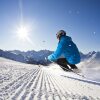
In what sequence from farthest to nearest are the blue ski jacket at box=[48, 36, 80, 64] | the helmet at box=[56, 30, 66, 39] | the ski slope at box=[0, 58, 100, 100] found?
the helmet at box=[56, 30, 66, 39] < the blue ski jacket at box=[48, 36, 80, 64] < the ski slope at box=[0, 58, 100, 100]

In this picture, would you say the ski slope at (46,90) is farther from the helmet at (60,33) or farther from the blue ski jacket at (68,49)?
the helmet at (60,33)

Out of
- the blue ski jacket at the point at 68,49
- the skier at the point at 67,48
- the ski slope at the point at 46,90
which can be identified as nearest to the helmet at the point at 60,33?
the skier at the point at 67,48

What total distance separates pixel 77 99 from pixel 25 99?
1551 millimetres

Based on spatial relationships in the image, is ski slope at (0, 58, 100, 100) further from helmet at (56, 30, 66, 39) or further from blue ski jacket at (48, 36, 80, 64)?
helmet at (56, 30, 66, 39)

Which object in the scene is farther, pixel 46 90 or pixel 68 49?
pixel 68 49

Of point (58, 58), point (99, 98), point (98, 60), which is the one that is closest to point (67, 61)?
point (58, 58)

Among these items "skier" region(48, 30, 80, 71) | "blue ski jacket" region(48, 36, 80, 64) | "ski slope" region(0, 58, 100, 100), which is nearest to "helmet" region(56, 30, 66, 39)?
"skier" region(48, 30, 80, 71)

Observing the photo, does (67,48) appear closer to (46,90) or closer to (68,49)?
(68,49)

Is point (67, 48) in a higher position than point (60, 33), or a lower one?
lower

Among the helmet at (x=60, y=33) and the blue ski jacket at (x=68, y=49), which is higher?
the helmet at (x=60, y=33)

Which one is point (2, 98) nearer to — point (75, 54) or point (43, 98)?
point (43, 98)

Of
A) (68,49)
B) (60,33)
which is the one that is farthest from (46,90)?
(60,33)

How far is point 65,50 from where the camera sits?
8.82m

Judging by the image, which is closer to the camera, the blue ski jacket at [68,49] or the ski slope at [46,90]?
the ski slope at [46,90]
